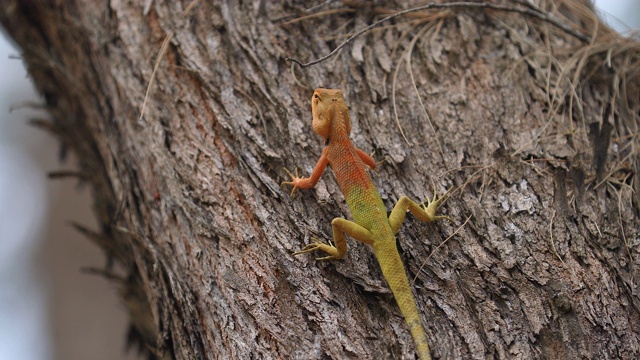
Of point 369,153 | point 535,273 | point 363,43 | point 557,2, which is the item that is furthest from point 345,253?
point 557,2

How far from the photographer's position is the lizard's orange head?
3279 mm

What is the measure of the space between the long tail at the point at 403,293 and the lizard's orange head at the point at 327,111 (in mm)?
883

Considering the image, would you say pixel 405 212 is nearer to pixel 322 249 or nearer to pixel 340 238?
pixel 340 238

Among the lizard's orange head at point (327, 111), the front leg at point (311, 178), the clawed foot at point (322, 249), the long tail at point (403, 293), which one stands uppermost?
the lizard's orange head at point (327, 111)

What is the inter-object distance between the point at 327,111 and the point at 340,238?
83cm

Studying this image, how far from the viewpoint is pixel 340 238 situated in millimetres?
2961

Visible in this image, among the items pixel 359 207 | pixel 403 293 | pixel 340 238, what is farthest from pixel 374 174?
pixel 403 293

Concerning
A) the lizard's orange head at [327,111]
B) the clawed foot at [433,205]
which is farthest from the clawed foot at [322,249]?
the lizard's orange head at [327,111]

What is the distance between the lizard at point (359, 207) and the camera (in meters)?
2.70

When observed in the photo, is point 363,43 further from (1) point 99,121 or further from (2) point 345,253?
(1) point 99,121

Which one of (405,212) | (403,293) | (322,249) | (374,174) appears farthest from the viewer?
(374,174)

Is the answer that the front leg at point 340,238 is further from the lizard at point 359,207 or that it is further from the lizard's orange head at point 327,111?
the lizard's orange head at point 327,111

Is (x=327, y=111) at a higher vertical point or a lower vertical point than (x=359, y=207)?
higher

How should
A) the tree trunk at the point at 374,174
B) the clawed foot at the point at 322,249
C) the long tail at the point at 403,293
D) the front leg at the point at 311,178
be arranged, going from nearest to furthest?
1. the long tail at the point at 403,293
2. the tree trunk at the point at 374,174
3. the clawed foot at the point at 322,249
4. the front leg at the point at 311,178
